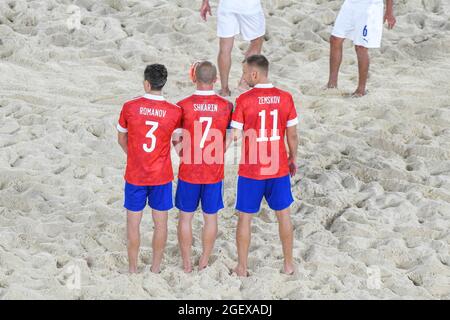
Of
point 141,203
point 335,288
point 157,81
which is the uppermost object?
point 157,81

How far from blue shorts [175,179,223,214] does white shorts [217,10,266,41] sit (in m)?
2.84

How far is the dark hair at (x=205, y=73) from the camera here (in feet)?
17.6

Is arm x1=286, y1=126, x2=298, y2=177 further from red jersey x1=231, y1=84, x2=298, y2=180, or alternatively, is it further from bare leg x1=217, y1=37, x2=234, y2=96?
bare leg x1=217, y1=37, x2=234, y2=96

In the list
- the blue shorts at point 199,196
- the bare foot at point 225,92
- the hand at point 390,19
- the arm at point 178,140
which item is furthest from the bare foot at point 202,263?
the hand at point 390,19

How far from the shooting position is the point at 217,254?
586 centimetres

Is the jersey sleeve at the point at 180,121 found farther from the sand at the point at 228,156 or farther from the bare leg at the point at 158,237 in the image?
the sand at the point at 228,156

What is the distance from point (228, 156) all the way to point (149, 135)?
2.02 metres

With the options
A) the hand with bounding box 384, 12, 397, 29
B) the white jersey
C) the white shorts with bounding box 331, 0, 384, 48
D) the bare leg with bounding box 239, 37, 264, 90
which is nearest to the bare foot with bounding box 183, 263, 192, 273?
the bare leg with bounding box 239, 37, 264, 90

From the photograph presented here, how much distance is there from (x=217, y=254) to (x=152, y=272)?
48 cm

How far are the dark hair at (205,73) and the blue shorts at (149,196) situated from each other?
25.0 inches

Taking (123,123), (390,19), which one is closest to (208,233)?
(123,123)

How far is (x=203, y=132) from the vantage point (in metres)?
5.38

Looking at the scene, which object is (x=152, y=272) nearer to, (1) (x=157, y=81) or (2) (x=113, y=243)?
(2) (x=113, y=243)
